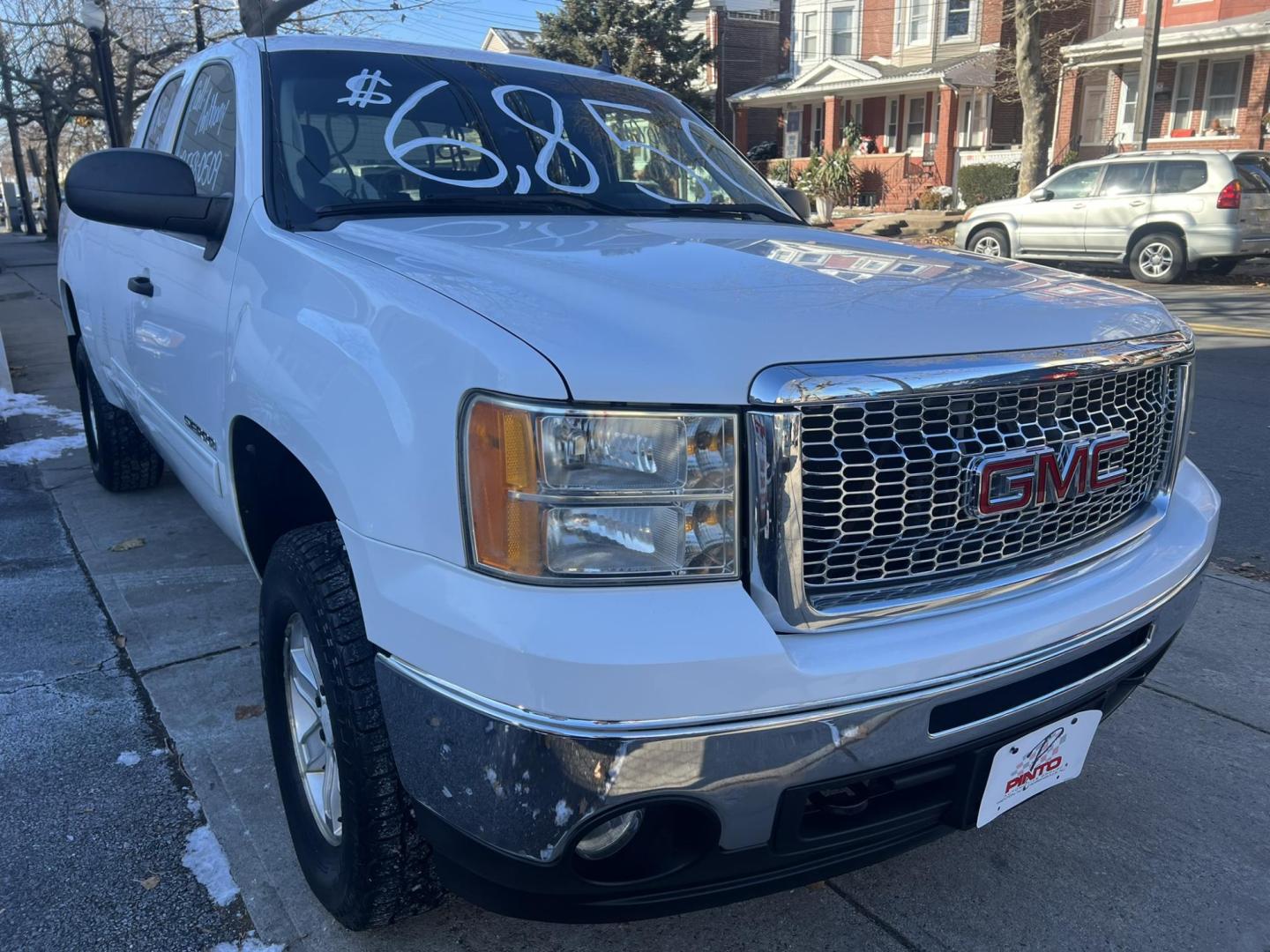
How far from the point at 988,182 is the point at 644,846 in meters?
25.8

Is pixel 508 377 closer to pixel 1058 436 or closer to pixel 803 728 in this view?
pixel 803 728

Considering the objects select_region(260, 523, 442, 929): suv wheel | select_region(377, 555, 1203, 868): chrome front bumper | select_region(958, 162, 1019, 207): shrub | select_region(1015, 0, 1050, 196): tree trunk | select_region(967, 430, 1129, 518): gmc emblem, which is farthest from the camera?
select_region(958, 162, 1019, 207): shrub

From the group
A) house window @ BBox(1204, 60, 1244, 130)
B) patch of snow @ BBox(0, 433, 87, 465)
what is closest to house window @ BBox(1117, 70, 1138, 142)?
house window @ BBox(1204, 60, 1244, 130)

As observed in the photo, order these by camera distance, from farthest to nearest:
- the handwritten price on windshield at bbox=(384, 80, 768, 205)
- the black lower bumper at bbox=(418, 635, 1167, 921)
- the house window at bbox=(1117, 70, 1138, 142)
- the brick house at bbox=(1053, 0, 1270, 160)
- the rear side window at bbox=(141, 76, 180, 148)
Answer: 1. the house window at bbox=(1117, 70, 1138, 142)
2. the brick house at bbox=(1053, 0, 1270, 160)
3. the rear side window at bbox=(141, 76, 180, 148)
4. the handwritten price on windshield at bbox=(384, 80, 768, 205)
5. the black lower bumper at bbox=(418, 635, 1167, 921)

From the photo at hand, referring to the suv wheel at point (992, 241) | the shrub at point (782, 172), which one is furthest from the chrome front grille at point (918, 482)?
the shrub at point (782, 172)

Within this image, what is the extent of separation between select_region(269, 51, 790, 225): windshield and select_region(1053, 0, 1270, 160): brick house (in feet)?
75.8

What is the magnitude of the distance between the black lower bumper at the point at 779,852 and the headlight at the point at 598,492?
0.38 metres

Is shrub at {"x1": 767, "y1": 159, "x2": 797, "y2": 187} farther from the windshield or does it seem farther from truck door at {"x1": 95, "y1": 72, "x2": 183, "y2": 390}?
the windshield

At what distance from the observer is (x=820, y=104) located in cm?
3375

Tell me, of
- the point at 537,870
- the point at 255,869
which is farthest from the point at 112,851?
the point at 537,870

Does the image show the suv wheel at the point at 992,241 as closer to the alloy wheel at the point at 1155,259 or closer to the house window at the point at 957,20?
the alloy wheel at the point at 1155,259

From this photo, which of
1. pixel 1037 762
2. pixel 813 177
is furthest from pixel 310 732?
pixel 813 177

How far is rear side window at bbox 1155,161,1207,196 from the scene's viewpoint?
13797mm

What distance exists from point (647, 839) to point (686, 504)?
551 millimetres
